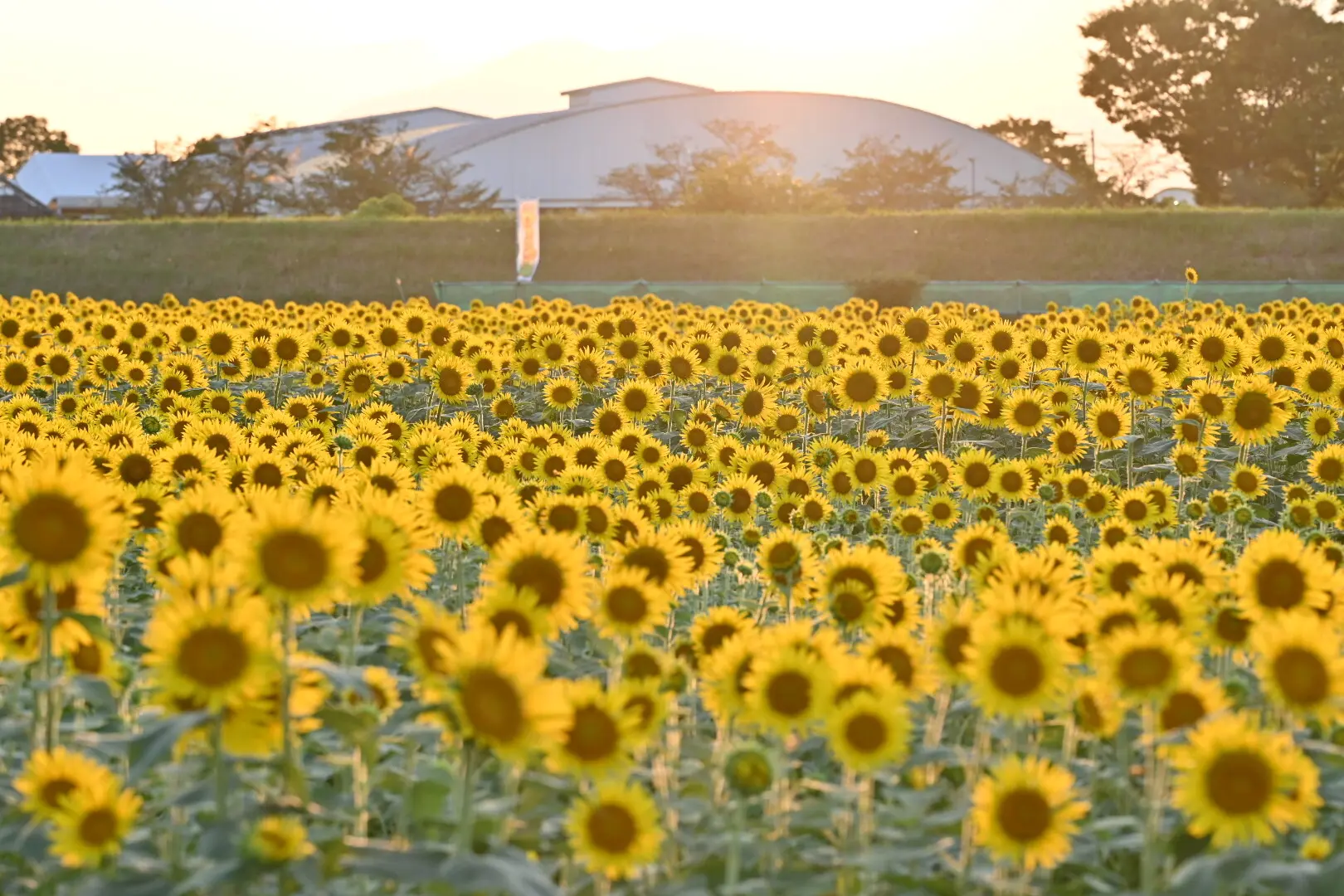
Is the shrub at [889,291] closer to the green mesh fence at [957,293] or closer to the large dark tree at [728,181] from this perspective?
the green mesh fence at [957,293]

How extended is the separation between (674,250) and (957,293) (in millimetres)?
17082

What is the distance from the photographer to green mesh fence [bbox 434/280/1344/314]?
76.4 feet

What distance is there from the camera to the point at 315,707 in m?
2.95

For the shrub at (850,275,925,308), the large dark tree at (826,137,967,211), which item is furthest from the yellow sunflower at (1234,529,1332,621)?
the large dark tree at (826,137,967,211)

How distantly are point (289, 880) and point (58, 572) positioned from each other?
0.78 m

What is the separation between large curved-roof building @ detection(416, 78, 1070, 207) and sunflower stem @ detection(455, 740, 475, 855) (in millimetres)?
74748

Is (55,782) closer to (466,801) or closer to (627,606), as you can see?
(466,801)

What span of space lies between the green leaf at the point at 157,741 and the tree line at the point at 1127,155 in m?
53.9

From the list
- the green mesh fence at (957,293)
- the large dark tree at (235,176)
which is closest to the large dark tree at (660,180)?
the large dark tree at (235,176)

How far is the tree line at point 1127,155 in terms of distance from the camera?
61188 millimetres

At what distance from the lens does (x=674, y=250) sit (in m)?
41.4

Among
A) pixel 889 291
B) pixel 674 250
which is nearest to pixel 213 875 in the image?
pixel 889 291

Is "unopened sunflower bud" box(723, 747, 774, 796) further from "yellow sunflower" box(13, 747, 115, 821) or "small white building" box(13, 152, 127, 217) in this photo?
"small white building" box(13, 152, 127, 217)

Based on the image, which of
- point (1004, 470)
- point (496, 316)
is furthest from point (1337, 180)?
point (1004, 470)
